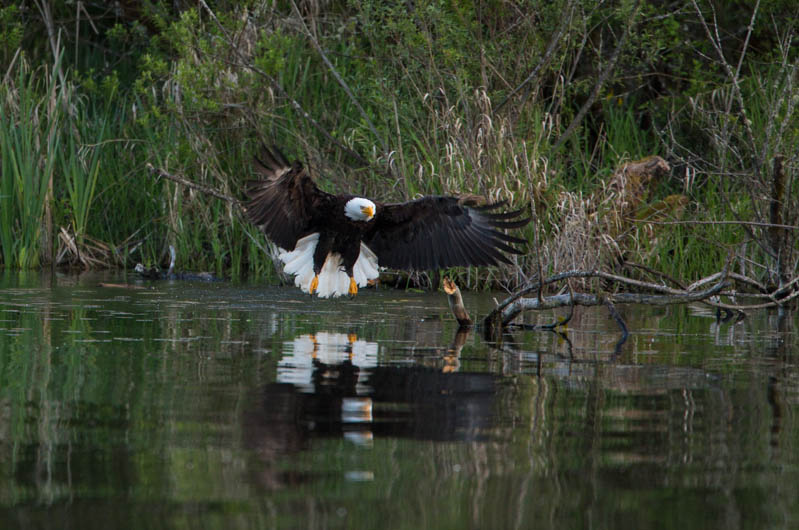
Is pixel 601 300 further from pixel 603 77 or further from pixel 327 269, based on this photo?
pixel 603 77

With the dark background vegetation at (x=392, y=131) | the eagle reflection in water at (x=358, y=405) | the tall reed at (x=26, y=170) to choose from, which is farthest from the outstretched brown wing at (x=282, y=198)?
the tall reed at (x=26, y=170)

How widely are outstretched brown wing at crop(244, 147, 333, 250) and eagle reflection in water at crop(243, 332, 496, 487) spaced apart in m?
2.78

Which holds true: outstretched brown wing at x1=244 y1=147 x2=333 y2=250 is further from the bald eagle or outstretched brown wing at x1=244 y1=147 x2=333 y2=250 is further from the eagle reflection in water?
the eagle reflection in water

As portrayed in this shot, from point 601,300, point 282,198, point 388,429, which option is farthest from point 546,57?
point 388,429

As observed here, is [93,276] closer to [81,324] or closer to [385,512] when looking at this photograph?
[81,324]

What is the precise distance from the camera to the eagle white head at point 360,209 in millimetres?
8031

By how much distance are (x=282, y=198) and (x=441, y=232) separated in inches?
47.0

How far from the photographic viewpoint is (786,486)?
2.98m

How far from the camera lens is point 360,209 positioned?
807 centimetres

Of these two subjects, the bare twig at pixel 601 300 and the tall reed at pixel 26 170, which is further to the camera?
the tall reed at pixel 26 170

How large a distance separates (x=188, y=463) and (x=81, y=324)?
12.5 feet

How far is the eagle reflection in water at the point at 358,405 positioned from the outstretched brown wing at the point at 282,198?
9.14 ft

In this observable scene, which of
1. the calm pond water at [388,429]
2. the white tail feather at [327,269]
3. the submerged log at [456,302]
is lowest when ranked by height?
the calm pond water at [388,429]

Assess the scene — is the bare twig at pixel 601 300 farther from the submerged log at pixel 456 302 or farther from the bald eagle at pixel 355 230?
the bald eagle at pixel 355 230
